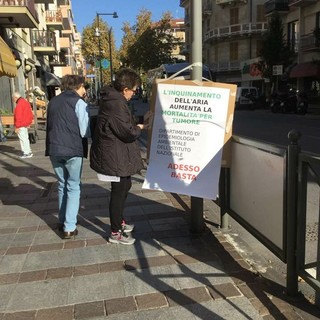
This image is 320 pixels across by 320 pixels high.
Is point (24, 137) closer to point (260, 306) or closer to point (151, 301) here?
point (151, 301)

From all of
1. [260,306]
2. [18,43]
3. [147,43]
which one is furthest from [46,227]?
[147,43]

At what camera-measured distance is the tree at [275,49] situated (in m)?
35.4

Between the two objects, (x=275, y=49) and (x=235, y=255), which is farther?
(x=275, y=49)

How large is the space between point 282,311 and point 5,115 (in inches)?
567

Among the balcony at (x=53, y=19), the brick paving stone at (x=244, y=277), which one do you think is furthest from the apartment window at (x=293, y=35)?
the brick paving stone at (x=244, y=277)

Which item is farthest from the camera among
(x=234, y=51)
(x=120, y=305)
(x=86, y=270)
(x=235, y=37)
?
(x=234, y=51)

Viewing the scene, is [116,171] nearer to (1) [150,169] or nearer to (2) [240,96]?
(1) [150,169]

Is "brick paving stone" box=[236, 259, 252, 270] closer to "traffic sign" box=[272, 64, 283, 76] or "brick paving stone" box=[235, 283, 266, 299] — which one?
"brick paving stone" box=[235, 283, 266, 299]

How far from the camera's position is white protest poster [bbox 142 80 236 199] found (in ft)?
14.4

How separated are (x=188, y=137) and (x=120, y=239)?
1.30 meters

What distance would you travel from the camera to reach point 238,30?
5531cm

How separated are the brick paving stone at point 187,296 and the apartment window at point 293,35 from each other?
37.4m

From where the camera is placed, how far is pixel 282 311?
3.25 metres

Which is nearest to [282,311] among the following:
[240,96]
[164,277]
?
[164,277]
